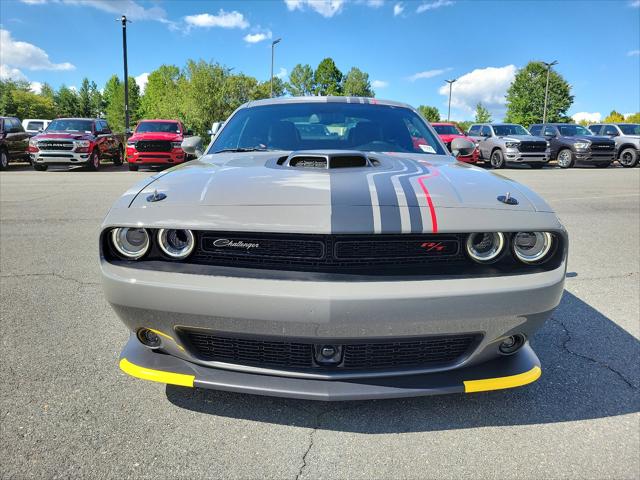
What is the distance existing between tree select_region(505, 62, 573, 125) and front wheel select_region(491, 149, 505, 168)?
2099 inches

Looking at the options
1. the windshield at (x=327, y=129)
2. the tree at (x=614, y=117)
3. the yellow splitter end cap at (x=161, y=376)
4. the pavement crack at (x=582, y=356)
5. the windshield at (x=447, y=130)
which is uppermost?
the tree at (x=614, y=117)

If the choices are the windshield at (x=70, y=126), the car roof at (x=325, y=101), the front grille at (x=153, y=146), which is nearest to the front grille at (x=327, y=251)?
the car roof at (x=325, y=101)

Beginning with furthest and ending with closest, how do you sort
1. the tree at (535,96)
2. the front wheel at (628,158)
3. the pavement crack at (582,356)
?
the tree at (535,96), the front wheel at (628,158), the pavement crack at (582,356)

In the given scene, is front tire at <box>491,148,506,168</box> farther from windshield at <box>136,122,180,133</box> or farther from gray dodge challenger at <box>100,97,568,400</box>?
gray dodge challenger at <box>100,97,568,400</box>

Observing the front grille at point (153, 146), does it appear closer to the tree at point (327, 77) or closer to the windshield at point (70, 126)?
the windshield at point (70, 126)

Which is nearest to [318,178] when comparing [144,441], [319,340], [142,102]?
[319,340]

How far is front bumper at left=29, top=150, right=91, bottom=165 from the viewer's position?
15.0m

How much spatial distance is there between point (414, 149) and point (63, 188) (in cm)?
968

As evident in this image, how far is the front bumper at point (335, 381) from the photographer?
1.87 meters

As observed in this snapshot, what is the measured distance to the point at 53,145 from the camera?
15.0 m

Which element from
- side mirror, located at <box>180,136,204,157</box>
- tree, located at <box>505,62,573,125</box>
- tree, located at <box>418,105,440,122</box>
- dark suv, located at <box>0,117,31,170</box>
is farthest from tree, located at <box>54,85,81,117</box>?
side mirror, located at <box>180,136,204,157</box>

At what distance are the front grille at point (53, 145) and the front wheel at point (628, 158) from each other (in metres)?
20.7

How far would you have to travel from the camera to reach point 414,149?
3.21 m

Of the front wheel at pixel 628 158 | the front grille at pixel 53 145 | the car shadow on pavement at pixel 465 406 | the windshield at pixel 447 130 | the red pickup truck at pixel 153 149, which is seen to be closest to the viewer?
the car shadow on pavement at pixel 465 406
